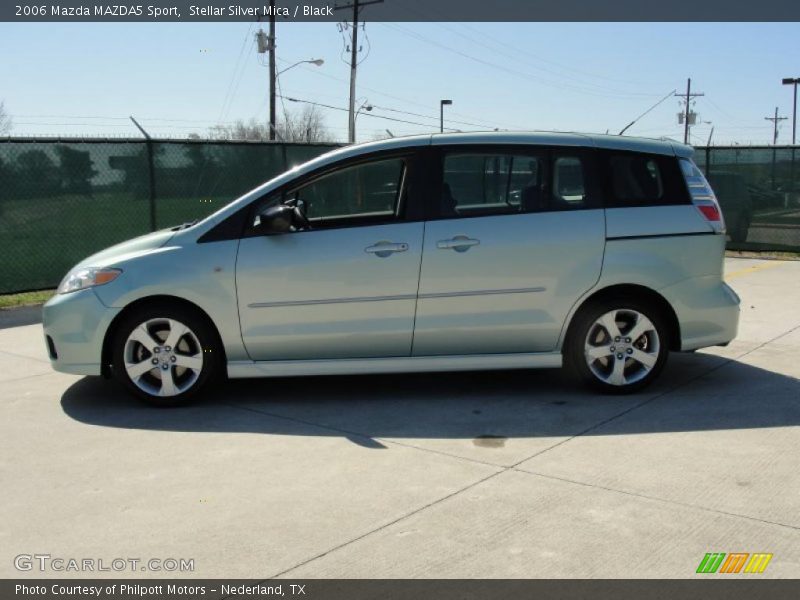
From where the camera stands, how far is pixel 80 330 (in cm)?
584

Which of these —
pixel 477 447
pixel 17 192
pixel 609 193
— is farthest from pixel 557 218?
pixel 17 192

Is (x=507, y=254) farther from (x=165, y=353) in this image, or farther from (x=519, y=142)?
(x=165, y=353)

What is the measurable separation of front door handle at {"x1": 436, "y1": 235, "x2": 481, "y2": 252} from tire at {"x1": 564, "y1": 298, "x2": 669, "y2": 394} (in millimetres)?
897

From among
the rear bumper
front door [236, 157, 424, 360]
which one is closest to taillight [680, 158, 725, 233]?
the rear bumper

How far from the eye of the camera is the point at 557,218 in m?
5.93

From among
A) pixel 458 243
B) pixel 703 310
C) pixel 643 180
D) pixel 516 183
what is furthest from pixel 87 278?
pixel 703 310

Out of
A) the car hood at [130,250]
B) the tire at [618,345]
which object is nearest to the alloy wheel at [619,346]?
the tire at [618,345]

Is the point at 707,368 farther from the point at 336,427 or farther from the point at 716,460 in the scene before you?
the point at 336,427

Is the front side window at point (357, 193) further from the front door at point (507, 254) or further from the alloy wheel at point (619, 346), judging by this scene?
the alloy wheel at point (619, 346)

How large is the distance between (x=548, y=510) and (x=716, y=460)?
1.23 m

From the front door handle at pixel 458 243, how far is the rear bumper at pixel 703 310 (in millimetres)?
1365

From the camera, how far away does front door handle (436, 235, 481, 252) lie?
5832mm

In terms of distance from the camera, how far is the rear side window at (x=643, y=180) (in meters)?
6.04

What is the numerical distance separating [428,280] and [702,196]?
6.71 feet
